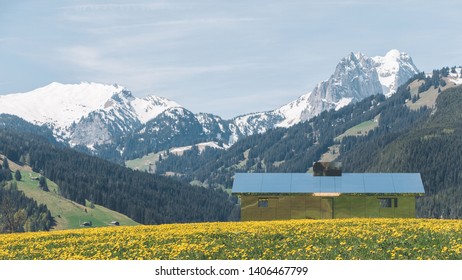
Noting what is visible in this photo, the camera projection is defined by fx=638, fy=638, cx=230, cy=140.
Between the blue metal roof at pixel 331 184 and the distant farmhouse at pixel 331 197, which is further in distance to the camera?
the blue metal roof at pixel 331 184

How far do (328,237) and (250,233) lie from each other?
17.5ft

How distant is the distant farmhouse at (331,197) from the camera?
233 feet

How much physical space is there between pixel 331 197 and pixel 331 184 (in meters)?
1.90

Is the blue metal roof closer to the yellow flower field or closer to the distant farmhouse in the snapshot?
the distant farmhouse

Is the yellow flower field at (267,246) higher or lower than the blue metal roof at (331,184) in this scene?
lower

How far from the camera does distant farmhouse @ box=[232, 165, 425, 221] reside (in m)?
70.9

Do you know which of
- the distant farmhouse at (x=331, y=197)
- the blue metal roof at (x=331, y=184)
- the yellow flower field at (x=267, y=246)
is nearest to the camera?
the yellow flower field at (x=267, y=246)

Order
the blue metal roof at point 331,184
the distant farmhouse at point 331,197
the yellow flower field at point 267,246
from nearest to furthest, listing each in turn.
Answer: the yellow flower field at point 267,246, the distant farmhouse at point 331,197, the blue metal roof at point 331,184

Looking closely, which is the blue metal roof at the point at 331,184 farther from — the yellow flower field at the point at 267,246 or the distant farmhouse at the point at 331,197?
the yellow flower field at the point at 267,246

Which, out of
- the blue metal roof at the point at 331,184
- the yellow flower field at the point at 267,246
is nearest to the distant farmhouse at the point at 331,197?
the blue metal roof at the point at 331,184

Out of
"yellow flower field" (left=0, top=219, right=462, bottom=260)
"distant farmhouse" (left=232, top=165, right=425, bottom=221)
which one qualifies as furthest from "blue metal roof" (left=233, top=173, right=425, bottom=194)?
"yellow flower field" (left=0, top=219, right=462, bottom=260)
